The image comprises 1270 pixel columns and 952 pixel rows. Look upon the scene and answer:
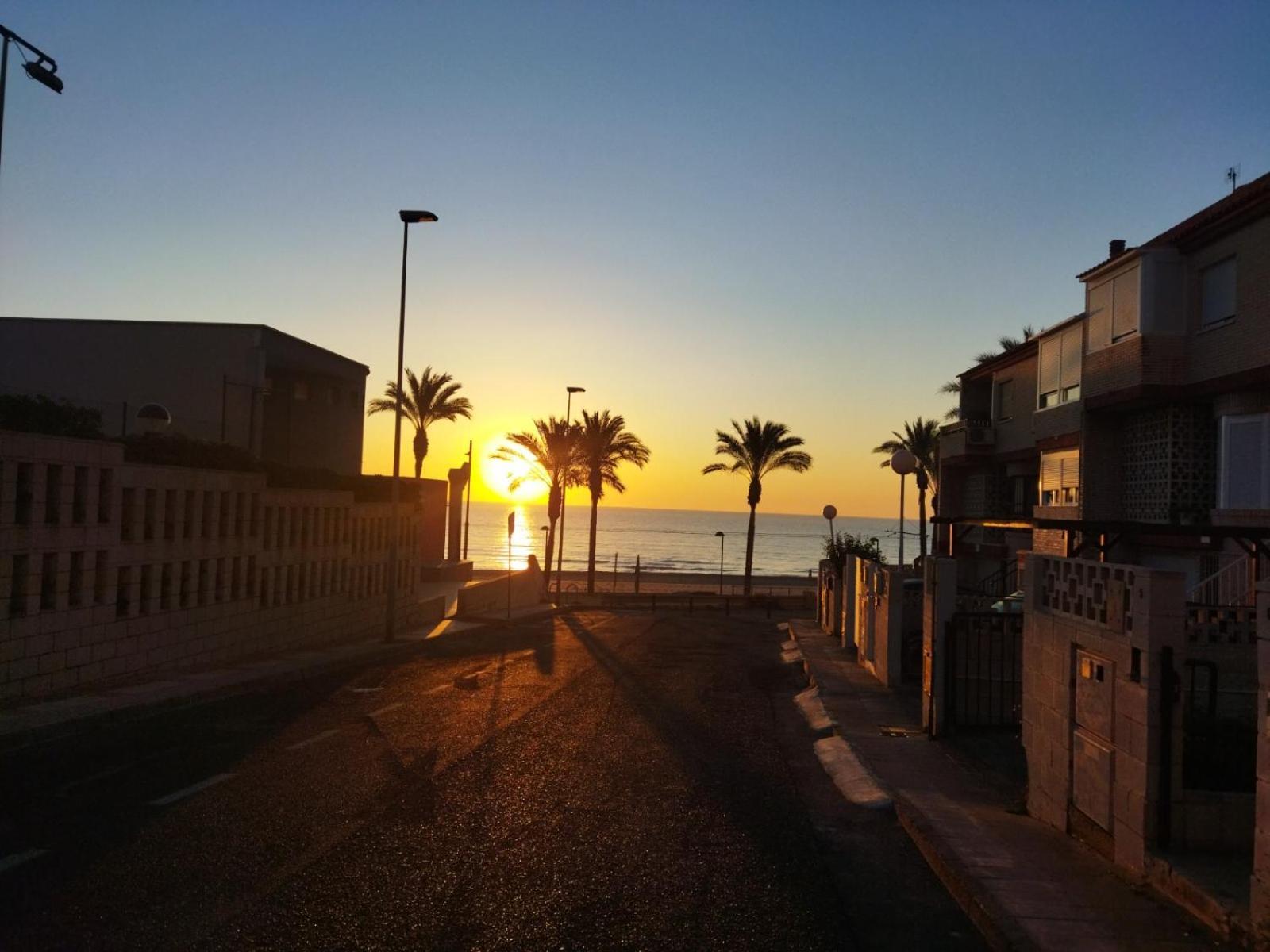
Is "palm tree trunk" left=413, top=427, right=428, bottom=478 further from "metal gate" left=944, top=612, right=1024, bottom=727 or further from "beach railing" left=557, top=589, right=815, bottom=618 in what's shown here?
"metal gate" left=944, top=612, right=1024, bottom=727

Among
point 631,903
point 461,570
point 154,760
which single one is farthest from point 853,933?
point 461,570

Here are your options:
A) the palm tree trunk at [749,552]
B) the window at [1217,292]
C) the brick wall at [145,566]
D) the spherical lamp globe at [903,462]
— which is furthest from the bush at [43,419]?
the palm tree trunk at [749,552]

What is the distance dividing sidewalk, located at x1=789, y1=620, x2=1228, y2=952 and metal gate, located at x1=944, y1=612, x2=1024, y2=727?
859 millimetres

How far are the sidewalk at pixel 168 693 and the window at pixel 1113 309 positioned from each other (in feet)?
56.1

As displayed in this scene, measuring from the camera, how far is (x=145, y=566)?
1670 cm

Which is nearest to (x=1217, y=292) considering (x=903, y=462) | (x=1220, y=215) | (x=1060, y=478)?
(x=1220, y=215)

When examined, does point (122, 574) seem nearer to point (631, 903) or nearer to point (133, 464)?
point (133, 464)

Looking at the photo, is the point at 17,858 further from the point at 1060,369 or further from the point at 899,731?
the point at 1060,369

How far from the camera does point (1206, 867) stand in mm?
6914

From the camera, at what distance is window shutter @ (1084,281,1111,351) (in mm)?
→ 24516

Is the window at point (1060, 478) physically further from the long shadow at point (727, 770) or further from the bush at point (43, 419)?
the bush at point (43, 419)

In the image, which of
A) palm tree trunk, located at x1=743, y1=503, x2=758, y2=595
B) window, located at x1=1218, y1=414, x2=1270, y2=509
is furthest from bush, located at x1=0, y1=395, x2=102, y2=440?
palm tree trunk, located at x1=743, y1=503, x2=758, y2=595

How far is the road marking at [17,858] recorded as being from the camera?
7.13m

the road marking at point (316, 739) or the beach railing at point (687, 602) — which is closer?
the road marking at point (316, 739)
